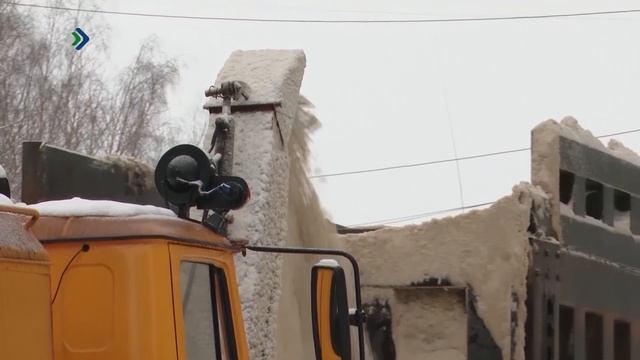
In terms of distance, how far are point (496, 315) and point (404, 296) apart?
0.75 metres

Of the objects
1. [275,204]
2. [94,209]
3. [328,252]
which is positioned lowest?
[328,252]

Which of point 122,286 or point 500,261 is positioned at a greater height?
point 500,261

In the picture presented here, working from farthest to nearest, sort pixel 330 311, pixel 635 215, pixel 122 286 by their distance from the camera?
pixel 635 215, pixel 330 311, pixel 122 286

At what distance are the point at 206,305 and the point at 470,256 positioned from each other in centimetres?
481

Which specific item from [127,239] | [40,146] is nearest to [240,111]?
[40,146]

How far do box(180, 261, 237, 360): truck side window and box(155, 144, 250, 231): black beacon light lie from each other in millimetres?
181

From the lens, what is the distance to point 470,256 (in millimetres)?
8102

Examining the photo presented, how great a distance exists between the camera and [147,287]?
317 cm

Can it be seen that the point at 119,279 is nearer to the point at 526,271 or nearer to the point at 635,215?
the point at 526,271

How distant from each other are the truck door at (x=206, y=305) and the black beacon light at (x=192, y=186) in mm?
151

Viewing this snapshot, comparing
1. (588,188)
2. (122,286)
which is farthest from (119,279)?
(588,188)

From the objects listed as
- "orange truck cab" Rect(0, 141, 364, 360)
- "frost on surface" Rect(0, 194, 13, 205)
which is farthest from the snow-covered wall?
"frost on surface" Rect(0, 194, 13, 205)

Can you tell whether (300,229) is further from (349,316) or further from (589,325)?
(349,316)

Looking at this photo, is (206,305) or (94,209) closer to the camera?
(94,209)
